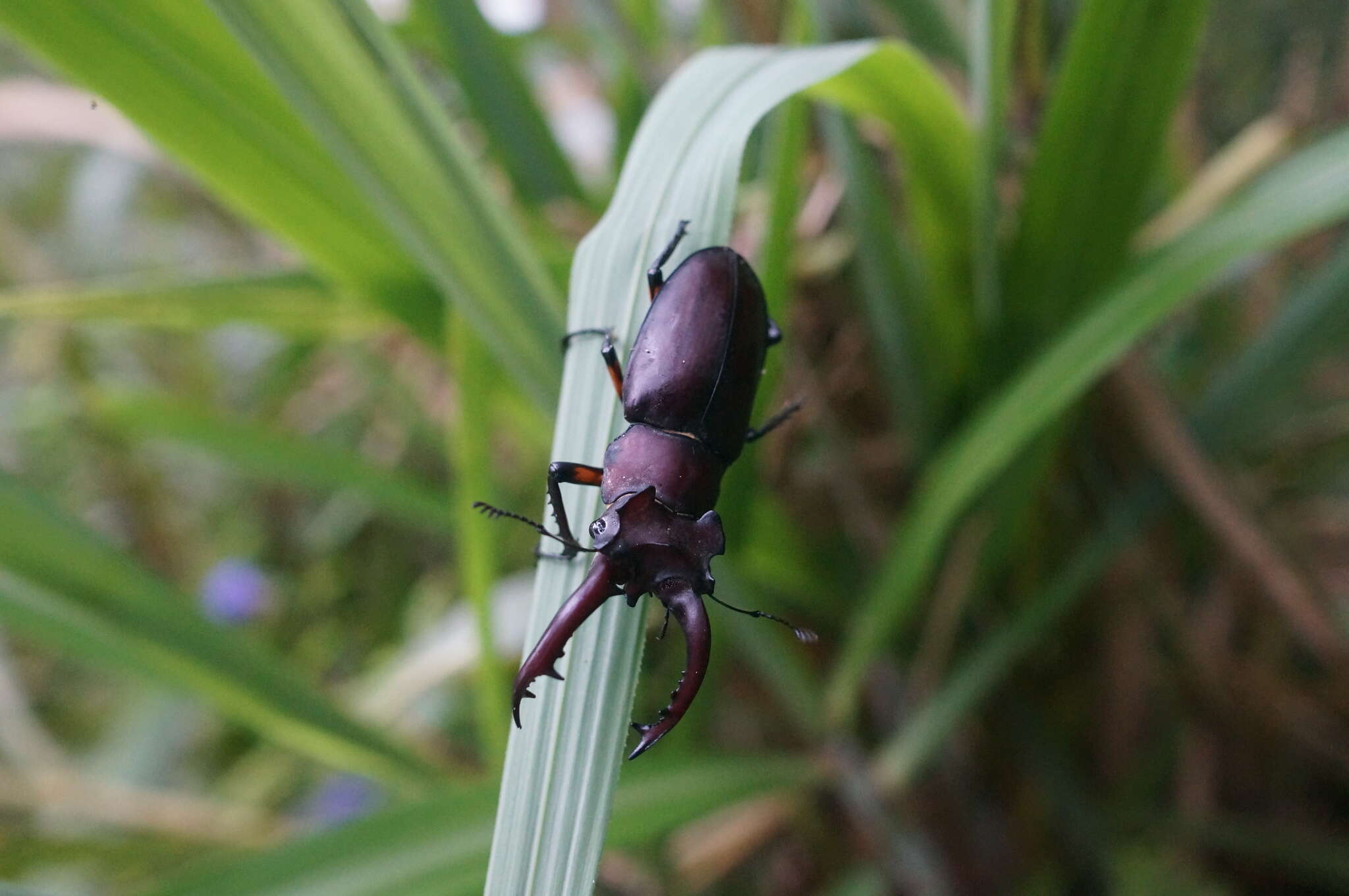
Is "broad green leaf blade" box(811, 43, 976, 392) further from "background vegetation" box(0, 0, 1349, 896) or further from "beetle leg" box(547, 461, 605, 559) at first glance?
"beetle leg" box(547, 461, 605, 559)

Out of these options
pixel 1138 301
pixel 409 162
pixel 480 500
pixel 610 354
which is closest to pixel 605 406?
pixel 610 354

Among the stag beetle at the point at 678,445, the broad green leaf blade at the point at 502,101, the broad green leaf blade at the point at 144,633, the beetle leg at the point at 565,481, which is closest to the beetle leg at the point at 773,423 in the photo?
the stag beetle at the point at 678,445

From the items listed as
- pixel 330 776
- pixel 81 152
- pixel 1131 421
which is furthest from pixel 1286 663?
pixel 81 152

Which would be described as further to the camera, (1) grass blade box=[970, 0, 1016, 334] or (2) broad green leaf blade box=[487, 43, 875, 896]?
(1) grass blade box=[970, 0, 1016, 334]

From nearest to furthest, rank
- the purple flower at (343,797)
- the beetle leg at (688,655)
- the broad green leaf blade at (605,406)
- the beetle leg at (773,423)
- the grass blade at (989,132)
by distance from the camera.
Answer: the broad green leaf blade at (605,406), the beetle leg at (688,655), the grass blade at (989,132), the beetle leg at (773,423), the purple flower at (343,797)

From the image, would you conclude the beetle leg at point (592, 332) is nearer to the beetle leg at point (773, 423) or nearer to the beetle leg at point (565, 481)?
the beetle leg at point (565, 481)

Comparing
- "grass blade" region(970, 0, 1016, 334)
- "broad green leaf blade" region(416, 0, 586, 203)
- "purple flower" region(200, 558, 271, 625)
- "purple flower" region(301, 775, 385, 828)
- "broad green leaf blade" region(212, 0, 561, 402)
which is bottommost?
"purple flower" region(301, 775, 385, 828)

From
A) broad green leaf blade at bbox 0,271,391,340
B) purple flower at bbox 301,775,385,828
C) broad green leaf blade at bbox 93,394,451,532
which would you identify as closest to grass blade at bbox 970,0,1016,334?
broad green leaf blade at bbox 0,271,391,340

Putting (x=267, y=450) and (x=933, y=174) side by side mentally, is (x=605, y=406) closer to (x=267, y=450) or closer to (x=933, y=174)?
(x=933, y=174)
